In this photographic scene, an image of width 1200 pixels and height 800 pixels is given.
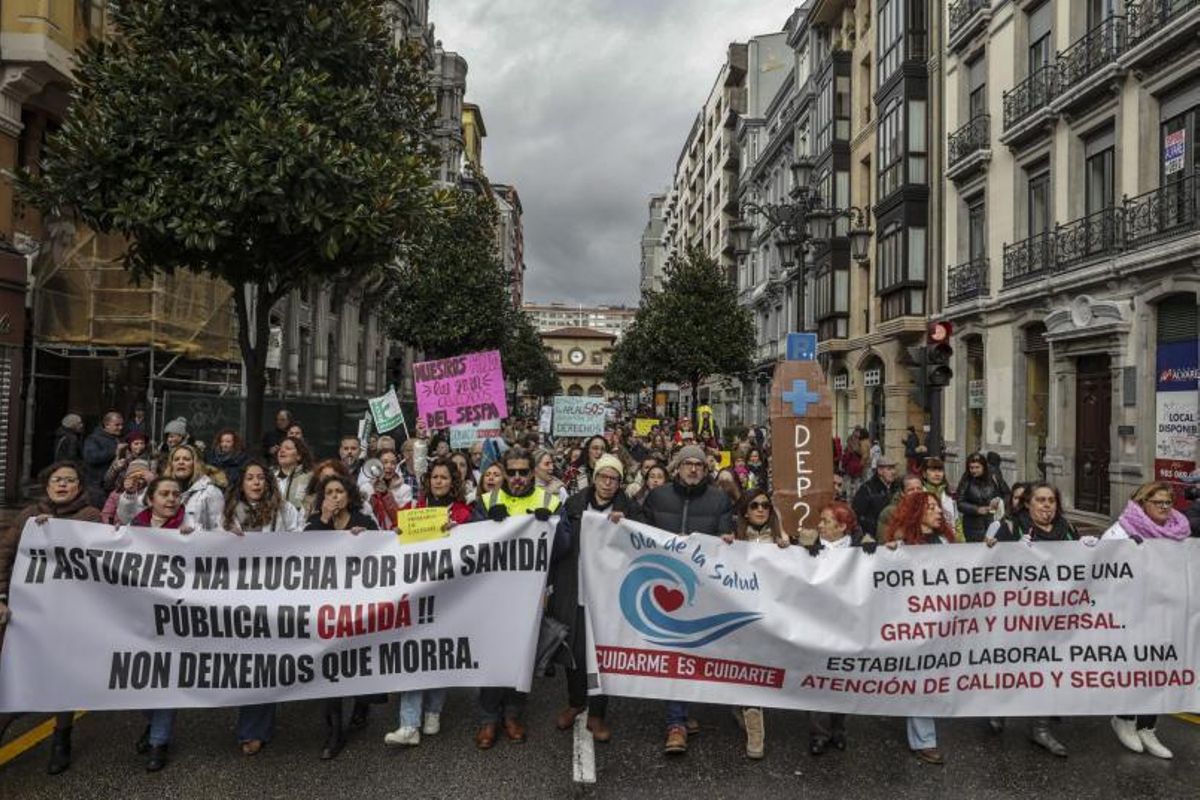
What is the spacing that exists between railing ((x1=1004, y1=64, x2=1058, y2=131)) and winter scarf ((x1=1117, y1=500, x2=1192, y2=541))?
15.3m

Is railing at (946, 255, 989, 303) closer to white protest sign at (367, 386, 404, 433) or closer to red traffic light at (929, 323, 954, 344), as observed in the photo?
red traffic light at (929, 323, 954, 344)

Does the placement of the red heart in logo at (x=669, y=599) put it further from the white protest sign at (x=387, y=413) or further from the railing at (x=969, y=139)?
the railing at (x=969, y=139)

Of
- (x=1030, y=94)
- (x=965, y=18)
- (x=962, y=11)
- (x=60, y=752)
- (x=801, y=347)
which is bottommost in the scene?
(x=60, y=752)

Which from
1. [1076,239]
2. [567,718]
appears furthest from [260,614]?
[1076,239]

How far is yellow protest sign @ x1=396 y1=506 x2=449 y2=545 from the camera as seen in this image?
509 centimetres

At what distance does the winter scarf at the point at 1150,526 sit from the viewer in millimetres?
5371

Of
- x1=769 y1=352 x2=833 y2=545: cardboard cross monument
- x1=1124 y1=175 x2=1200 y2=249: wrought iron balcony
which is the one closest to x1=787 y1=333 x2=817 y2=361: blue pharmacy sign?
x1=769 y1=352 x2=833 y2=545: cardboard cross monument

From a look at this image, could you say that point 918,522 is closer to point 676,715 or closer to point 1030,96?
point 676,715

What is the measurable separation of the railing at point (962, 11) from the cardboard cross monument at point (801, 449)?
16.2m

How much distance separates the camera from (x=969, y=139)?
21453mm

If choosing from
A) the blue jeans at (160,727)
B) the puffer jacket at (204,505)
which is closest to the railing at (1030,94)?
the puffer jacket at (204,505)

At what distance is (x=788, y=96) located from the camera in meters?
38.4

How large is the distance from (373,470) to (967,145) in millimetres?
18580

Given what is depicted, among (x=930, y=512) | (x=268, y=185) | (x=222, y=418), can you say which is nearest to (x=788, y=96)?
(x=222, y=418)
